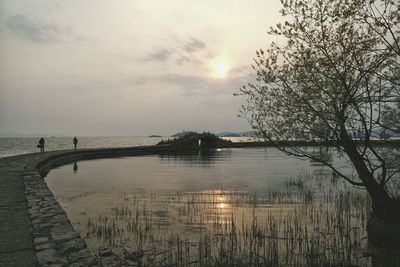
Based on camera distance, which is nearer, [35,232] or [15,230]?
[35,232]

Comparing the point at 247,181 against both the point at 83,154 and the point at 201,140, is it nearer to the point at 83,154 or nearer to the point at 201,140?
the point at 83,154

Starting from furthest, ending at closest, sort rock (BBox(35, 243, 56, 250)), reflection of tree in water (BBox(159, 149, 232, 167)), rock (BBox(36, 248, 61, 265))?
reflection of tree in water (BBox(159, 149, 232, 167))
rock (BBox(35, 243, 56, 250))
rock (BBox(36, 248, 61, 265))

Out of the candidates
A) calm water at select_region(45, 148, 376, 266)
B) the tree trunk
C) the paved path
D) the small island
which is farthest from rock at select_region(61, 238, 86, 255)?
the small island

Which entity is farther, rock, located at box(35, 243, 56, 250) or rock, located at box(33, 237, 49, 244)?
rock, located at box(33, 237, 49, 244)

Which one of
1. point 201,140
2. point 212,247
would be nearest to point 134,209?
point 212,247

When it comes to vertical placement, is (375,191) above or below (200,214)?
above

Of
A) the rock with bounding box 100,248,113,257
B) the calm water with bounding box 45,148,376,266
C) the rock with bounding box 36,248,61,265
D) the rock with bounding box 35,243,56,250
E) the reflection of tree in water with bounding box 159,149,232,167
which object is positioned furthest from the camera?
the reflection of tree in water with bounding box 159,149,232,167

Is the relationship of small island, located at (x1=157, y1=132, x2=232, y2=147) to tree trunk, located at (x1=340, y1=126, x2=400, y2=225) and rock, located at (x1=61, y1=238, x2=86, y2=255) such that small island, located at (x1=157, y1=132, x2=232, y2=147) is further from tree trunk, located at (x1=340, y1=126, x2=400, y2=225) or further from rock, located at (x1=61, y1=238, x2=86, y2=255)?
rock, located at (x1=61, y1=238, x2=86, y2=255)

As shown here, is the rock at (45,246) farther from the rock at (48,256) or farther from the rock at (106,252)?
the rock at (106,252)

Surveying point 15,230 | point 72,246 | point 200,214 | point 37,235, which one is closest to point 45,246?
point 72,246

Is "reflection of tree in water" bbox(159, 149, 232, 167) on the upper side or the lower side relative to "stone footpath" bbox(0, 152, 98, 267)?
upper

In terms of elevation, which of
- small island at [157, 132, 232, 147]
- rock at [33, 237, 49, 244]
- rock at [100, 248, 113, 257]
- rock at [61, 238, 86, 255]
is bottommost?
rock at [100, 248, 113, 257]

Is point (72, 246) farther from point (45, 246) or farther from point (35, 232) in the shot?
point (35, 232)

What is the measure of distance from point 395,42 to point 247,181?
17.4m
